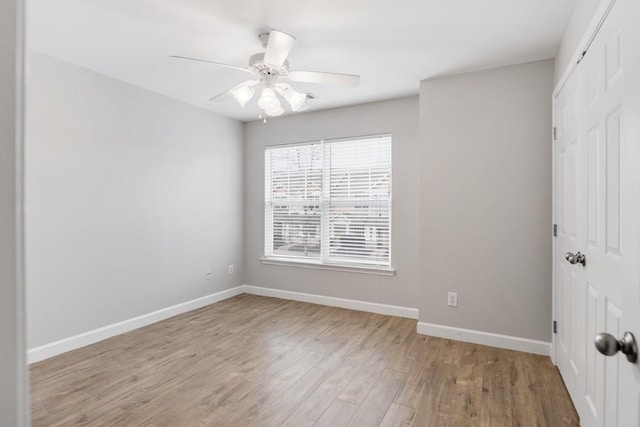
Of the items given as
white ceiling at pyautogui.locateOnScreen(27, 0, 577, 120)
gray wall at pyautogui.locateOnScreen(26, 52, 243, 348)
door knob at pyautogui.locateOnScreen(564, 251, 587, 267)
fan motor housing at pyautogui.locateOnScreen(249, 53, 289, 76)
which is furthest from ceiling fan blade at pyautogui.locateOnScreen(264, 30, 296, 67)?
door knob at pyautogui.locateOnScreen(564, 251, 587, 267)

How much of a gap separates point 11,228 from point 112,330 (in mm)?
3395

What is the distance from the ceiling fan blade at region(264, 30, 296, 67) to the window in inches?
79.7

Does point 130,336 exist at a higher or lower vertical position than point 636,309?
lower

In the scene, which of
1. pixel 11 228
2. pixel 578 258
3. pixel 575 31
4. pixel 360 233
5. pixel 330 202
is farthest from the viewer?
pixel 330 202

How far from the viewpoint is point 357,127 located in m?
4.08

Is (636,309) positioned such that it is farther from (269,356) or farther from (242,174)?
(242,174)

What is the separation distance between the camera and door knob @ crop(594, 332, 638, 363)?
797 mm

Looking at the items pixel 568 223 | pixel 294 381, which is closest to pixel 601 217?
pixel 568 223

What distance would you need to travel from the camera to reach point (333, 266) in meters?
4.22

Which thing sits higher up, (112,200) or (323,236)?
(112,200)

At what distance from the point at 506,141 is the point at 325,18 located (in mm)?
1896

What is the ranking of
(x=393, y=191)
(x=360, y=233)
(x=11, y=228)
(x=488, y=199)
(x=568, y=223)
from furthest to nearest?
(x=360, y=233) → (x=393, y=191) → (x=488, y=199) → (x=568, y=223) → (x=11, y=228)

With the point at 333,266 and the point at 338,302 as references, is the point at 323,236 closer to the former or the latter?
the point at 333,266

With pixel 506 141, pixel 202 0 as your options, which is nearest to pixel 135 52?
pixel 202 0
